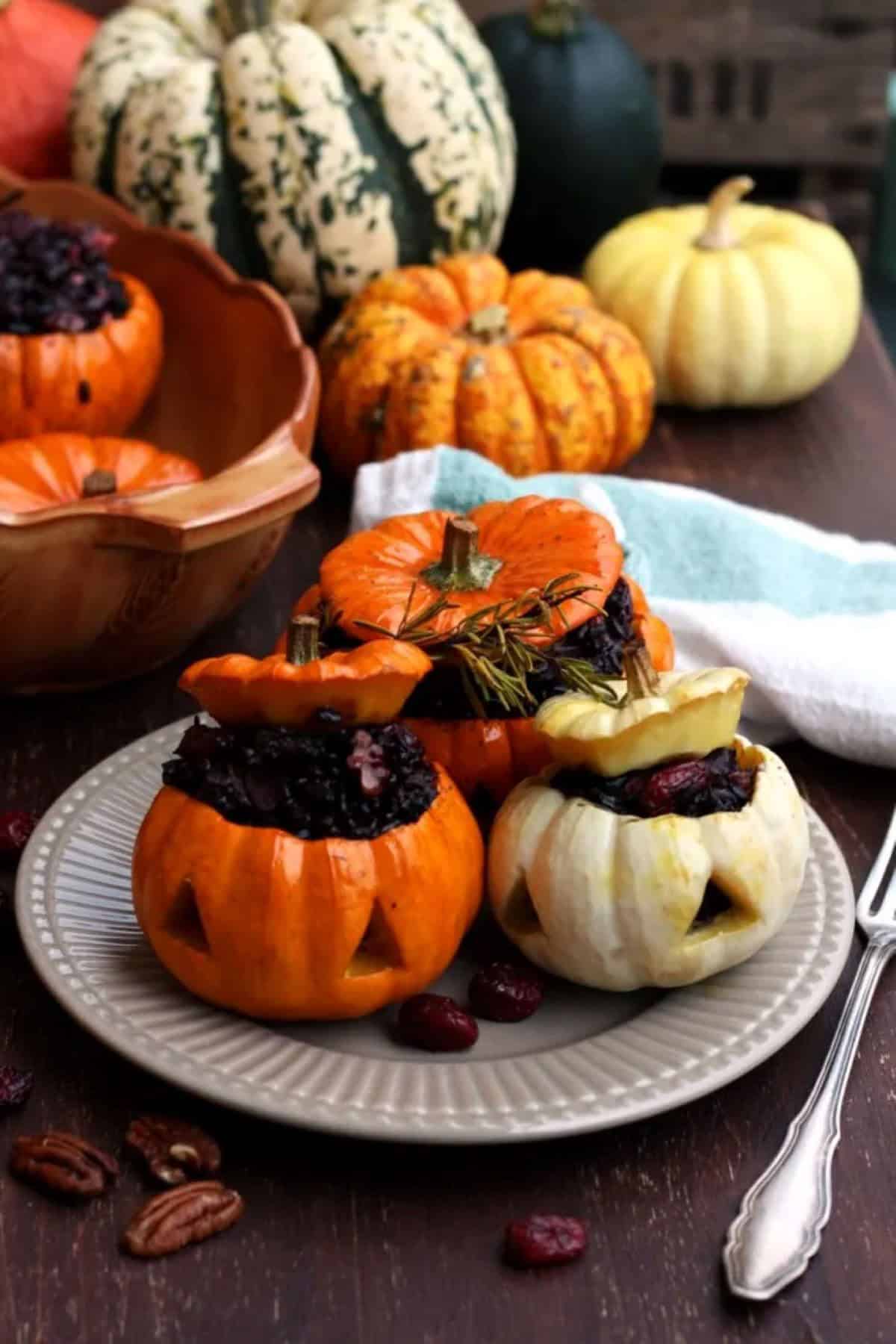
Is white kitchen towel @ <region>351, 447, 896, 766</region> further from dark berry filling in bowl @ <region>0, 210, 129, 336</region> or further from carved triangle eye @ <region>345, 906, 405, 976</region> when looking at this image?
carved triangle eye @ <region>345, 906, 405, 976</region>

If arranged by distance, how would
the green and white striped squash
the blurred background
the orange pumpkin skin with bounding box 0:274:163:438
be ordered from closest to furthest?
the orange pumpkin skin with bounding box 0:274:163:438, the green and white striped squash, the blurred background

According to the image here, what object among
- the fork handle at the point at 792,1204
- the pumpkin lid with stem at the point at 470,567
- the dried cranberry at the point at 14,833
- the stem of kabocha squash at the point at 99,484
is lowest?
the dried cranberry at the point at 14,833

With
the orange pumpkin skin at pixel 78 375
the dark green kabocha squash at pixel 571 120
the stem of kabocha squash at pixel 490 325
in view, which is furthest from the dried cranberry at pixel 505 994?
the dark green kabocha squash at pixel 571 120

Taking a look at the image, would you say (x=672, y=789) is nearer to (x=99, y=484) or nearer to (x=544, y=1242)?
(x=544, y=1242)

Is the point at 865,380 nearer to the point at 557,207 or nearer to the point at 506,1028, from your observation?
the point at 557,207

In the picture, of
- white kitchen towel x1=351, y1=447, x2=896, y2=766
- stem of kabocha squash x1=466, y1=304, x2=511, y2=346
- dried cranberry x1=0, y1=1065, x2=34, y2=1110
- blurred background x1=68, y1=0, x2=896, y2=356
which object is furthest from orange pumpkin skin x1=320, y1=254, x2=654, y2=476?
blurred background x1=68, y1=0, x2=896, y2=356

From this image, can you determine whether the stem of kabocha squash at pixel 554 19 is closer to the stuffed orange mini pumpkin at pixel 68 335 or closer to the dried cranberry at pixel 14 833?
the stuffed orange mini pumpkin at pixel 68 335

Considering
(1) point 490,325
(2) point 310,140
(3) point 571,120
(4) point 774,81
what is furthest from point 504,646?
(4) point 774,81
